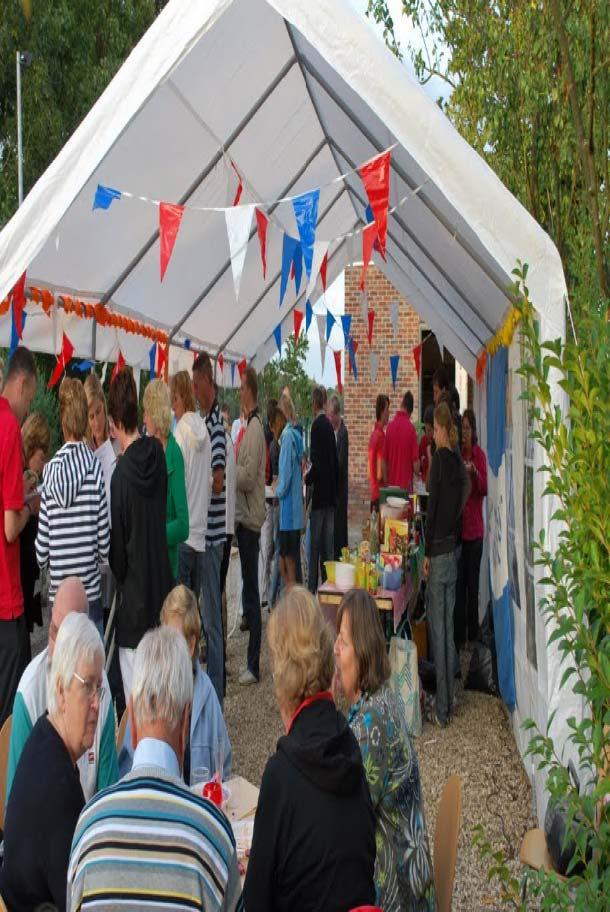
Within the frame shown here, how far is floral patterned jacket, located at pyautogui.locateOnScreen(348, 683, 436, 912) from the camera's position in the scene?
269 cm

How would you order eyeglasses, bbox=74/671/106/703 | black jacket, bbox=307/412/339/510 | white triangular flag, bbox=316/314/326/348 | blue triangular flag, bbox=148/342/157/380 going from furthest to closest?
white triangular flag, bbox=316/314/326/348
black jacket, bbox=307/412/339/510
blue triangular flag, bbox=148/342/157/380
eyeglasses, bbox=74/671/106/703

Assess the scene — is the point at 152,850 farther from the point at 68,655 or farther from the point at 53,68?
the point at 53,68

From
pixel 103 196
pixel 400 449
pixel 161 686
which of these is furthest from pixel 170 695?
pixel 400 449

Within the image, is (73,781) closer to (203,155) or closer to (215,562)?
(215,562)

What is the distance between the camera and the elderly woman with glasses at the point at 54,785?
227 cm

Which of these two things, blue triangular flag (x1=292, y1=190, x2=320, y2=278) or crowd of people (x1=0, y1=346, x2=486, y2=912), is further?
blue triangular flag (x1=292, y1=190, x2=320, y2=278)

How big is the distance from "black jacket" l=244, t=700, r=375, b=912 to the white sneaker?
476 centimetres

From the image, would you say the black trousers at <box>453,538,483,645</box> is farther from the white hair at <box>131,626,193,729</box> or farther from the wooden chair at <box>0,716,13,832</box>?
the white hair at <box>131,626,193,729</box>

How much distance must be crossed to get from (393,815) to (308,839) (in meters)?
0.62

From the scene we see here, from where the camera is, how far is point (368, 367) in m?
17.5

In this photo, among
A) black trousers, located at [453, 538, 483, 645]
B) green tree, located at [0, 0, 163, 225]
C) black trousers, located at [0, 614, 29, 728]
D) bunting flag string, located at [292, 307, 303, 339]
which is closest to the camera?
black trousers, located at [0, 614, 29, 728]

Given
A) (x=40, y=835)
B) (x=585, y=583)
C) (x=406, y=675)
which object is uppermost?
(x=585, y=583)

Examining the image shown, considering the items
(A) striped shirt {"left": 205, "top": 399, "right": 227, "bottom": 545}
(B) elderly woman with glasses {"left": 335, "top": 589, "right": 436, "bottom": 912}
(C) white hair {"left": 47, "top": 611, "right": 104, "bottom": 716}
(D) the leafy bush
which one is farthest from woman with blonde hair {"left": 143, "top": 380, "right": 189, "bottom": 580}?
(D) the leafy bush

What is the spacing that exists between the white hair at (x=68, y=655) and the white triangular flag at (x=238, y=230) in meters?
2.92
